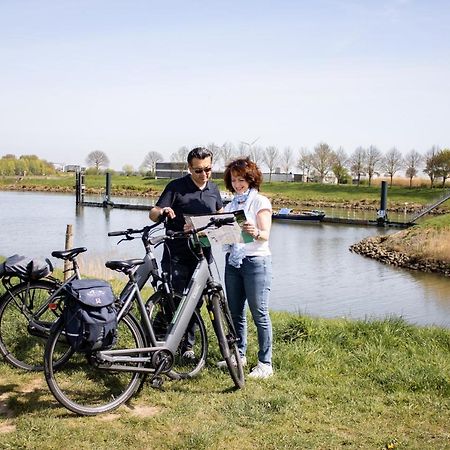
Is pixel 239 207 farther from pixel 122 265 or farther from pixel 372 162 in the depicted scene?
pixel 372 162

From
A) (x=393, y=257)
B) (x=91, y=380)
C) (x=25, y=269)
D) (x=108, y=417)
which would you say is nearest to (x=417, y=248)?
(x=393, y=257)

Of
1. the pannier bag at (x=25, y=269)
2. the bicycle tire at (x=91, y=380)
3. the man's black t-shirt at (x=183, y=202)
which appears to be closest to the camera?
the bicycle tire at (x=91, y=380)

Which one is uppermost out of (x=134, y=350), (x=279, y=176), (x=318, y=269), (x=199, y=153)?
(x=279, y=176)

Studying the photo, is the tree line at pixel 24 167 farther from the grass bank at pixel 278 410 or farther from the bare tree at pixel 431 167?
the grass bank at pixel 278 410

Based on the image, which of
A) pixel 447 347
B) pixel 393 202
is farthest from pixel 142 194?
pixel 447 347

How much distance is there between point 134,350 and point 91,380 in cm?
64

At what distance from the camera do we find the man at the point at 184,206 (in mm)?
4820

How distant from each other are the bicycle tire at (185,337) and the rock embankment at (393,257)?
22.9 metres

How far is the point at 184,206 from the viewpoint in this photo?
486cm

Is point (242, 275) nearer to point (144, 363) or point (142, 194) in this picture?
point (144, 363)

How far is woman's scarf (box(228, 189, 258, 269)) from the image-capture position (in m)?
4.64

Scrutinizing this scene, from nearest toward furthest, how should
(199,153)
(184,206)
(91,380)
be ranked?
(91,380) < (199,153) < (184,206)

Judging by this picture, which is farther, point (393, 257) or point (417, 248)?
point (417, 248)

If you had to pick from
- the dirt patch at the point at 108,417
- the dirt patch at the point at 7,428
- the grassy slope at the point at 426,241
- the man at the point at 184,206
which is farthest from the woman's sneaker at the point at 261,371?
the grassy slope at the point at 426,241
